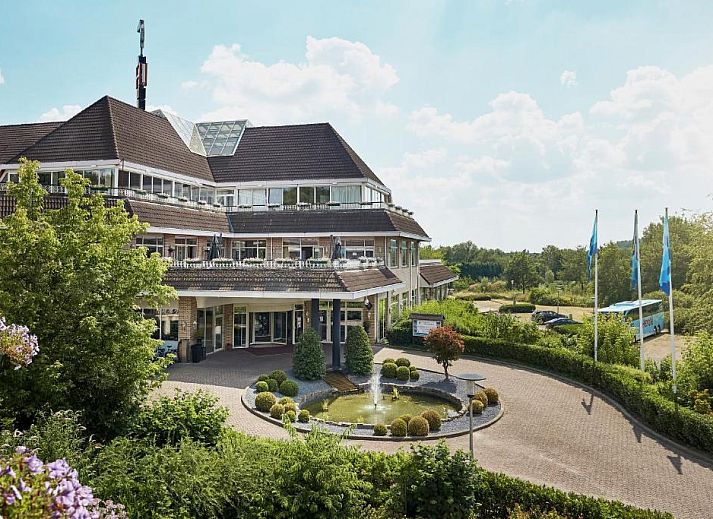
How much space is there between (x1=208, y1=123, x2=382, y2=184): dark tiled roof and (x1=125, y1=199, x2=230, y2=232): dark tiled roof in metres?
4.50

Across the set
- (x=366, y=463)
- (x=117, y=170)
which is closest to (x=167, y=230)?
(x=117, y=170)

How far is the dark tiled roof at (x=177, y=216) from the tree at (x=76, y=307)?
397 inches

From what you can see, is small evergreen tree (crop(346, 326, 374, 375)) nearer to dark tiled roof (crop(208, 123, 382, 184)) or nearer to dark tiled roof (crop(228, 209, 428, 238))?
dark tiled roof (crop(228, 209, 428, 238))

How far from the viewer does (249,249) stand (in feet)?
102

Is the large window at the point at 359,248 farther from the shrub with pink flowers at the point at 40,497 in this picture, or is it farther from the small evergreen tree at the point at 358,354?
the shrub with pink flowers at the point at 40,497

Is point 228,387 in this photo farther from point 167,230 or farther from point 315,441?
point 315,441

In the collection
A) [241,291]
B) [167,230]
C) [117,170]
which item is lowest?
[241,291]

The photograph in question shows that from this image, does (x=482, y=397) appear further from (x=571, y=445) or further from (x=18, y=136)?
(x=18, y=136)

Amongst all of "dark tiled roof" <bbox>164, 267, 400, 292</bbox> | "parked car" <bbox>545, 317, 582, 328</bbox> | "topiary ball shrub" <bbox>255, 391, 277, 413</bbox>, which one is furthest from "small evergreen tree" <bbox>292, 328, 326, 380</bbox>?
"parked car" <bbox>545, 317, 582, 328</bbox>

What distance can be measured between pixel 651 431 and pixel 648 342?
74.0ft

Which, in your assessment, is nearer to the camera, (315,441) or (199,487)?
(199,487)

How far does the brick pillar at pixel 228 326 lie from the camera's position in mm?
26531

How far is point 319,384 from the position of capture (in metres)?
20.2

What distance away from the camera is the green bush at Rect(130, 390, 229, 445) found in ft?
35.8
